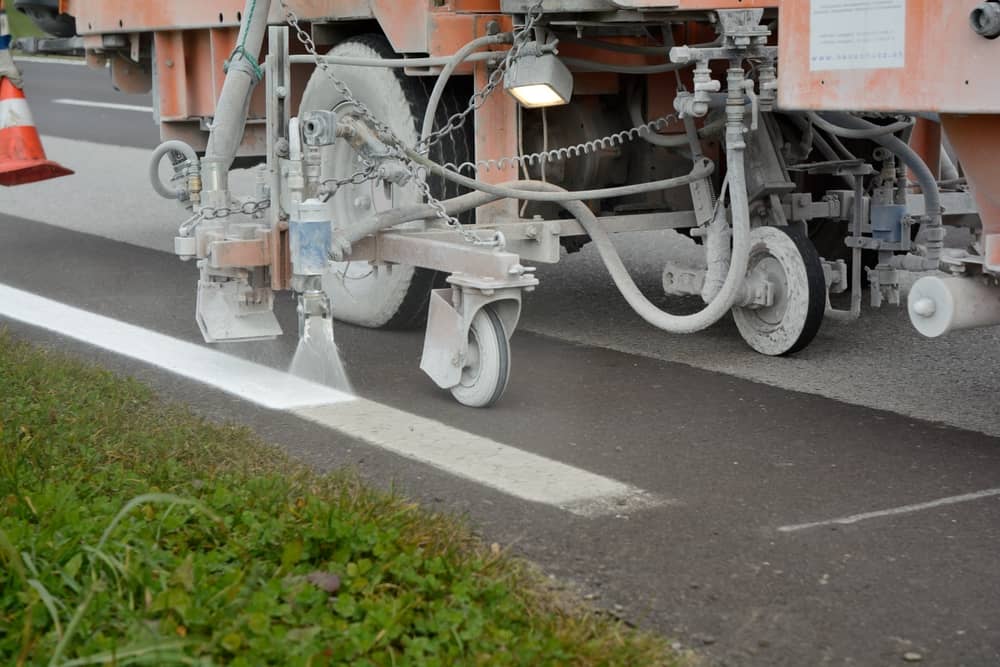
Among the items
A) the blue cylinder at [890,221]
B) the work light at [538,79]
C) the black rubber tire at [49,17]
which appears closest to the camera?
the work light at [538,79]

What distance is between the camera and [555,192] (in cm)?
573

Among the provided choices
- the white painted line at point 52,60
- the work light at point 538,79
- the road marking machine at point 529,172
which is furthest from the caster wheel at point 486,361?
the white painted line at point 52,60

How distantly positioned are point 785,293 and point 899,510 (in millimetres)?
1760

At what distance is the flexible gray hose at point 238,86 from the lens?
228 inches

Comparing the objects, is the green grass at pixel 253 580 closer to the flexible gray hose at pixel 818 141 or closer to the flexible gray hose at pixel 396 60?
the flexible gray hose at pixel 396 60

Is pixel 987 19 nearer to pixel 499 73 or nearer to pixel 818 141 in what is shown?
pixel 499 73

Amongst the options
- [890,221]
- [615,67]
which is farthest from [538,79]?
[890,221]

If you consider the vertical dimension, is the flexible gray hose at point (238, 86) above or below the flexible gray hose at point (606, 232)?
above

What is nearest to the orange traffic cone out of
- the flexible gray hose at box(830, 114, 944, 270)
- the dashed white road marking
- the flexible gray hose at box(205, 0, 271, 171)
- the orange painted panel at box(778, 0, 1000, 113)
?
the dashed white road marking

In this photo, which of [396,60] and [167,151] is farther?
[167,151]

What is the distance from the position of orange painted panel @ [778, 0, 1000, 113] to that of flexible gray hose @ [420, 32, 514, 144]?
5.15 feet

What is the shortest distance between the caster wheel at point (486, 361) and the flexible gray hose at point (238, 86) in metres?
1.30

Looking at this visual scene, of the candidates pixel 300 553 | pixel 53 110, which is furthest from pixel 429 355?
pixel 53 110

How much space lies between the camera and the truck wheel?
618 cm
